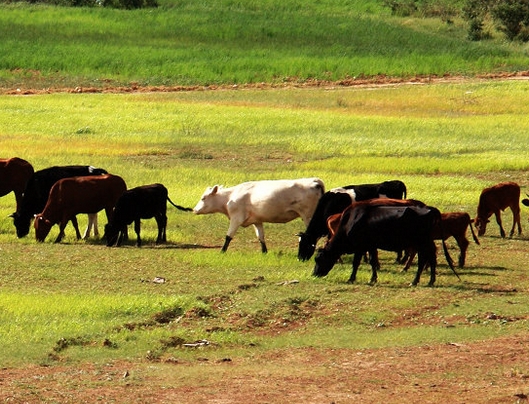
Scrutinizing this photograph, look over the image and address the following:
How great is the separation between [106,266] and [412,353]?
6948mm

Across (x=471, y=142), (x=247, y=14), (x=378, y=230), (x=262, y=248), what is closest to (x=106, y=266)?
(x=262, y=248)

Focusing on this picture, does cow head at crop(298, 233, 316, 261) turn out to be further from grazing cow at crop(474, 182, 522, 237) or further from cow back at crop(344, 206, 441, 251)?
grazing cow at crop(474, 182, 522, 237)

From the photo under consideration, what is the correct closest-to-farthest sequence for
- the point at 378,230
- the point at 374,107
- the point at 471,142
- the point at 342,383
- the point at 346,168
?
the point at 342,383, the point at 378,230, the point at 346,168, the point at 471,142, the point at 374,107

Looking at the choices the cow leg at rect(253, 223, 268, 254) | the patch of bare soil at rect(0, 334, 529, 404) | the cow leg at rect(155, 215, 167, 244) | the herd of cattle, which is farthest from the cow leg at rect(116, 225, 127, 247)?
the patch of bare soil at rect(0, 334, 529, 404)

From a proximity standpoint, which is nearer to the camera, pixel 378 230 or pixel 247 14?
pixel 378 230

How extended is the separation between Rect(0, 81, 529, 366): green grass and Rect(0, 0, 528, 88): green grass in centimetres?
1158

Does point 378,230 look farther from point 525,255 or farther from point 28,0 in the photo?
point 28,0

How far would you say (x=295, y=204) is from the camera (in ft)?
68.9

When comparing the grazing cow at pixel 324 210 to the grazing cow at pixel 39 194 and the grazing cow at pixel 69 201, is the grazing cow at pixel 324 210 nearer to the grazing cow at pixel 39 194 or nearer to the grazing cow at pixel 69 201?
the grazing cow at pixel 69 201

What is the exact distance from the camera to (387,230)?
17438mm

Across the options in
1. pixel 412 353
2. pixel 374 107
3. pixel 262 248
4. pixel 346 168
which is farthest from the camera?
pixel 374 107

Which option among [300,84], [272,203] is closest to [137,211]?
[272,203]

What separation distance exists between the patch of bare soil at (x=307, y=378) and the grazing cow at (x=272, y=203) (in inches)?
280

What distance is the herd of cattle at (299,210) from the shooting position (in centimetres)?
1753
